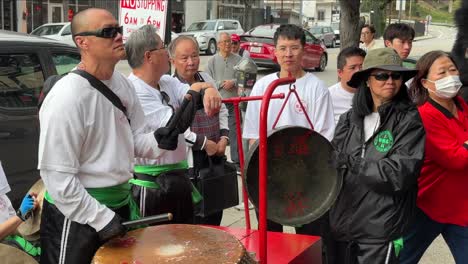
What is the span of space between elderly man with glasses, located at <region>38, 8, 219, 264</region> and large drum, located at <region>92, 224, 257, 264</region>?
85 mm

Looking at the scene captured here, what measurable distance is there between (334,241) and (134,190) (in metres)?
1.15

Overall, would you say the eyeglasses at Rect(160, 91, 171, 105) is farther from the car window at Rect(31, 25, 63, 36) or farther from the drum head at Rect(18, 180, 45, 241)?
the car window at Rect(31, 25, 63, 36)

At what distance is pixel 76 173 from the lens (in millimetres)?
2107

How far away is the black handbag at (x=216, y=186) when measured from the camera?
342 cm

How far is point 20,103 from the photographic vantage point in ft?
15.2

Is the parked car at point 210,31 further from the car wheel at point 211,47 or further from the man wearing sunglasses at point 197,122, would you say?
the man wearing sunglasses at point 197,122

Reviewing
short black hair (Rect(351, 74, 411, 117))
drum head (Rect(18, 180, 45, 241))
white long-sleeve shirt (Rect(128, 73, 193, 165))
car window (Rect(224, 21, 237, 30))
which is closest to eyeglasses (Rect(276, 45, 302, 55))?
short black hair (Rect(351, 74, 411, 117))

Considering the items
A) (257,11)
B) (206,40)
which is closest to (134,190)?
(206,40)

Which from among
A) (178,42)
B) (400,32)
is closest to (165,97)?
(178,42)

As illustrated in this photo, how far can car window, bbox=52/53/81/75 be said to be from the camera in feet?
16.3

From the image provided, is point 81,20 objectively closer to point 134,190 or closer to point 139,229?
point 139,229

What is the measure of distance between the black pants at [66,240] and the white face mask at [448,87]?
74.8 inches

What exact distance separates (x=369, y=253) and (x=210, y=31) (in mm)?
23672

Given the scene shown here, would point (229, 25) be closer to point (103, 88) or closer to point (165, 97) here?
point (165, 97)
